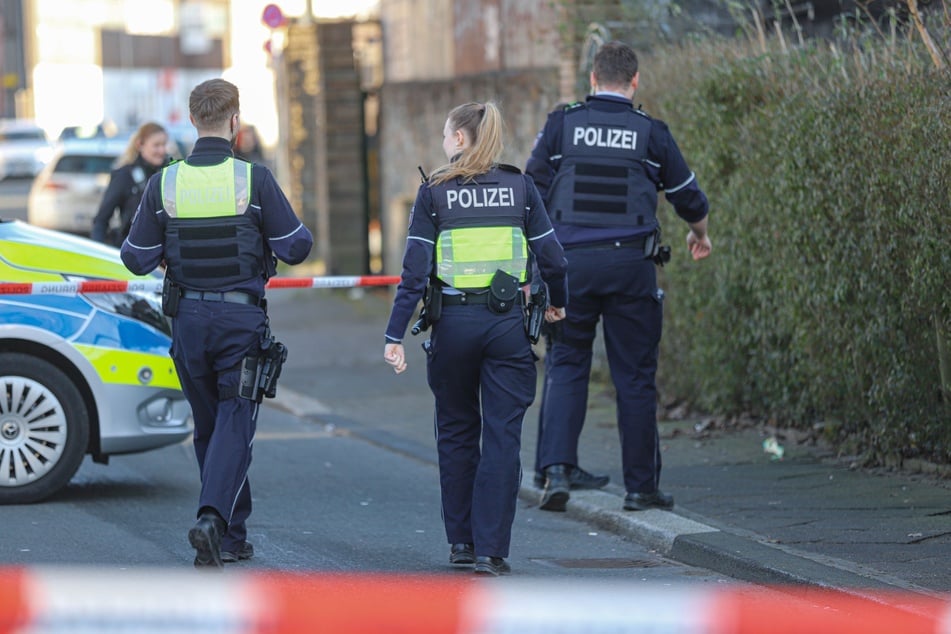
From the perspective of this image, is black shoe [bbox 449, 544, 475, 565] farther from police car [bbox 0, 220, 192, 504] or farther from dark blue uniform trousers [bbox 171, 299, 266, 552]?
police car [bbox 0, 220, 192, 504]

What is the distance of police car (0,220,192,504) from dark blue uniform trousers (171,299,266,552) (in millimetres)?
1445

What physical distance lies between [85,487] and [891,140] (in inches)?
173

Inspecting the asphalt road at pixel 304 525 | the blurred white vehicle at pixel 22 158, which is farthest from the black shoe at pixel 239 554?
the blurred white vehicle at pixel 22 158

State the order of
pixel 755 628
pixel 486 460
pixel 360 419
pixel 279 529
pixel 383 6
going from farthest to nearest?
pixel 383 6 < pixel 360 419 < pixel 279 529 < pixel 486 460 < pixel 755 628

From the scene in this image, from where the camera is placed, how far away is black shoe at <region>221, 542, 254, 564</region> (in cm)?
659

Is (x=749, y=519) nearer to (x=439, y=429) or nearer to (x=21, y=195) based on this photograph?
(x=439, y=429)

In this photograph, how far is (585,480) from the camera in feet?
27.2

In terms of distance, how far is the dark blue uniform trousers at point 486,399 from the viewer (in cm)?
636

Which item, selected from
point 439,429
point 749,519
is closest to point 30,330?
point 439,429

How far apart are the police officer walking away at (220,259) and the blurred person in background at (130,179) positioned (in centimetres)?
386

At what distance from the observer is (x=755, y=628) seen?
8.82ft

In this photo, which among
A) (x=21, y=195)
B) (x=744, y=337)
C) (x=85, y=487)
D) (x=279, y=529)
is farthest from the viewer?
(x=21, y=195)

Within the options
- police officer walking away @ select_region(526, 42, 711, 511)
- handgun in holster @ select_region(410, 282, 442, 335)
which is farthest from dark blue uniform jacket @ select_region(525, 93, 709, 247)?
handgun in holster @ select_region(410, 282, 442, 335)

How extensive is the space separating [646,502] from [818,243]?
1.87 metres
